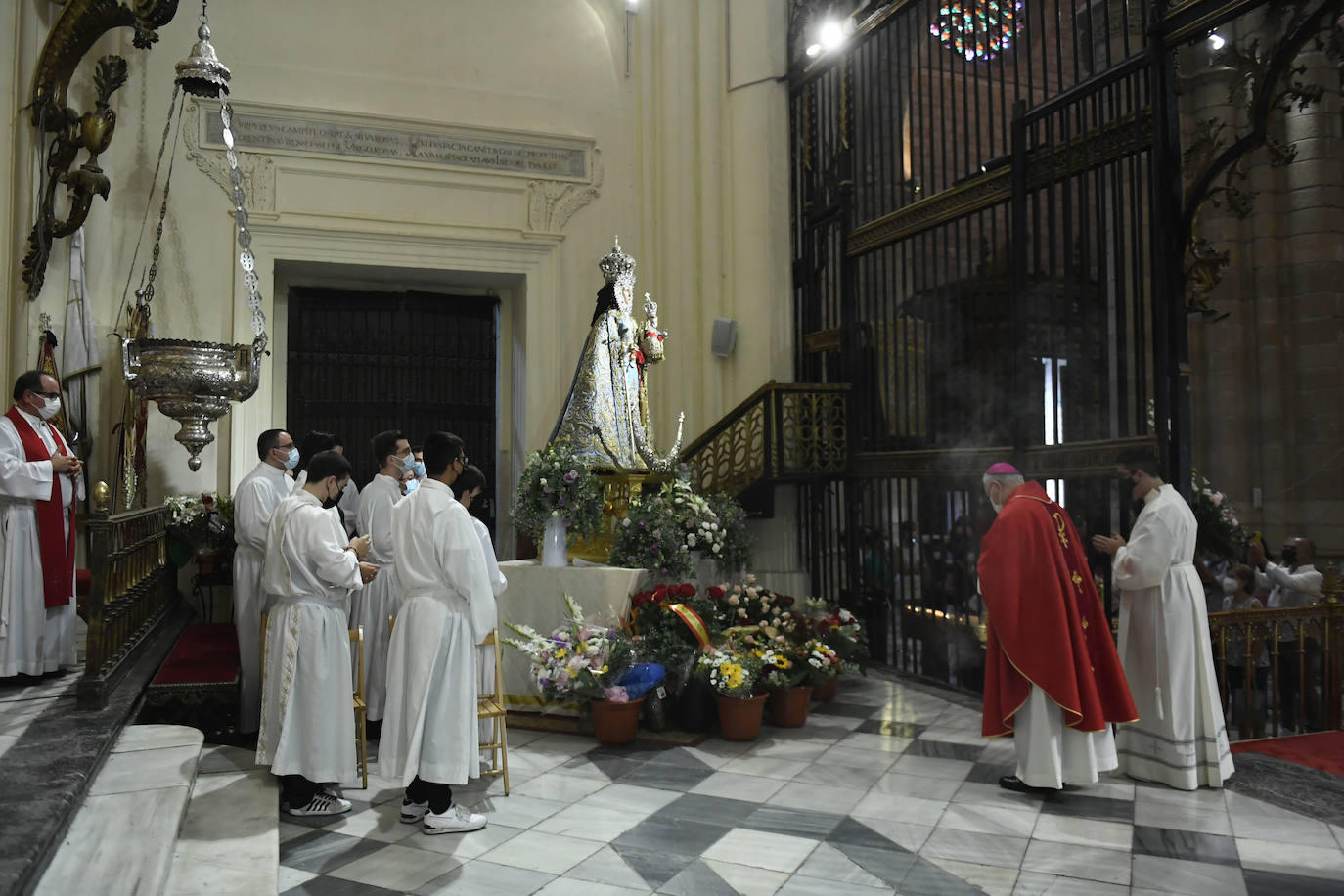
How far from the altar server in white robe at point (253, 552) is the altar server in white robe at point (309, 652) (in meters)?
1.23

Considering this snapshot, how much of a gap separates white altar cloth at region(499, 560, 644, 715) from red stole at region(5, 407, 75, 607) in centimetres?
262

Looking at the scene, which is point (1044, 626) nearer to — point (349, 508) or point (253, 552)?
point (253, 552)

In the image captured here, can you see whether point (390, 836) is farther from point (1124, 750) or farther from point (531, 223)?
point (531, 223)

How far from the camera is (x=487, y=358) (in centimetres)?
1160

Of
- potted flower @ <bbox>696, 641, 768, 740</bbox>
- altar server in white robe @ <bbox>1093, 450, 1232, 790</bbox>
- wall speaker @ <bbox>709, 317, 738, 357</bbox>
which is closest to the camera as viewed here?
altar server in white robe @ <bbox>1093, 450, 1232, 790</bbox>

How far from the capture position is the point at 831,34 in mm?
10156

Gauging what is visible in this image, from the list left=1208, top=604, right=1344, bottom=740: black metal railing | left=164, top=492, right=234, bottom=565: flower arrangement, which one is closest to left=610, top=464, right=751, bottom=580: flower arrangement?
left=164, top=492, right=234, bottom=565: flower arrangement

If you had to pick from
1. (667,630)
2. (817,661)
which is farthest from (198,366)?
(817,661)

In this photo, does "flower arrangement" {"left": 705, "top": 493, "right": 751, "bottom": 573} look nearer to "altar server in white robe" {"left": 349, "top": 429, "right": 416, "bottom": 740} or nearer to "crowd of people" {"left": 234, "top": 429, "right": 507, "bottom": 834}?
"altar server in white robe" {"left": 349, "top": 429, "right": 416, "bottom": 740}

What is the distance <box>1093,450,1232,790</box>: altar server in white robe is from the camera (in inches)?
213

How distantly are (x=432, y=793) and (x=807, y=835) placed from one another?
1747 millimetres

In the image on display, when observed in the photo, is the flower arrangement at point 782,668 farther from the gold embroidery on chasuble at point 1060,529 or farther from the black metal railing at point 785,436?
the black metal railing at point 785,436

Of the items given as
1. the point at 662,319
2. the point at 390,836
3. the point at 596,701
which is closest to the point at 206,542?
the point at 596,701

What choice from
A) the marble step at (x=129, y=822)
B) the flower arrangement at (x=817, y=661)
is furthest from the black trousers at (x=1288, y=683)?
the marble step at (x=129, y=822)
